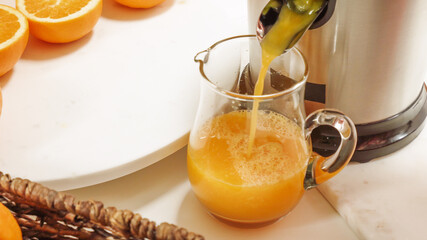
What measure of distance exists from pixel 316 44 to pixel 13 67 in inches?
20.2

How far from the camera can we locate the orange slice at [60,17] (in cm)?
90

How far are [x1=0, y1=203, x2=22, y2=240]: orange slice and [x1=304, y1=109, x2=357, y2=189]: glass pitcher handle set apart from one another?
0.31 metres

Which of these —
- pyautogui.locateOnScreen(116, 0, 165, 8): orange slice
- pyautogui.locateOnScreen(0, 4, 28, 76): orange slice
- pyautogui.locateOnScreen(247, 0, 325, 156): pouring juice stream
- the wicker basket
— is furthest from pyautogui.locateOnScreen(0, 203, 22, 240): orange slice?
pyautogui.locateOnScreen(116, 0, 165, 8): orange slice

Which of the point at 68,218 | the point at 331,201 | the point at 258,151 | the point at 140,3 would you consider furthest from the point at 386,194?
the point at 140,3

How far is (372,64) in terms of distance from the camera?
631 mm

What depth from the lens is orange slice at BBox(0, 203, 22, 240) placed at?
51 cm

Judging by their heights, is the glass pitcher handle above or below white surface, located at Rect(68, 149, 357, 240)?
above

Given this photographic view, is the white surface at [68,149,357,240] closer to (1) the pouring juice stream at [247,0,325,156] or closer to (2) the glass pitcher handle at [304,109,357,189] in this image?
(2) the glass pitcher handle at [304,109,357,189]

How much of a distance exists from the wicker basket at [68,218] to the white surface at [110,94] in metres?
0.10

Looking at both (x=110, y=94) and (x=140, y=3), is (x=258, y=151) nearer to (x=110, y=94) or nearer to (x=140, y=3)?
(x=110, y=94)

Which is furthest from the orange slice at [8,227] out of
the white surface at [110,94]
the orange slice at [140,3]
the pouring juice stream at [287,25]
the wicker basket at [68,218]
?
the orange slice at [140,3]

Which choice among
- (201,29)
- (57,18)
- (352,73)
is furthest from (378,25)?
(57,18)

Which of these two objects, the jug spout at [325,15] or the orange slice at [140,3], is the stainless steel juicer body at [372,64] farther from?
the orange slice at [140,3]

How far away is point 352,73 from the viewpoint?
0.64m
